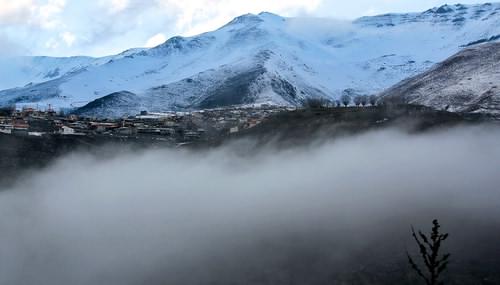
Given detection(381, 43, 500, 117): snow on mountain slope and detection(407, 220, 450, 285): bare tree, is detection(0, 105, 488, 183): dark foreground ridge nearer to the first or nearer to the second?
detection(381, 43, 500, 117): snow on mountain slope

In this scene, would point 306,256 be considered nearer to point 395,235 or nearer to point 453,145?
point 395,235

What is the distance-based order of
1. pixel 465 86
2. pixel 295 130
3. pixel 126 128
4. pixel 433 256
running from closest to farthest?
pixel 433 256
pixel 295 130
pixel 126 128
pixel 465 86

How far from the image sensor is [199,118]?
503ft

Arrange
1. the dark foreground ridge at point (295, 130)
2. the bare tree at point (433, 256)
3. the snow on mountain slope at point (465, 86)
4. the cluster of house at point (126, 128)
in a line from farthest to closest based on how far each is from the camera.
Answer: the snow on mountain slope at point (465, 86) < the cluster of house at point (126, 128) < the dark foreground ridge at point (295, 130) < the bare tree at point (433, 256)

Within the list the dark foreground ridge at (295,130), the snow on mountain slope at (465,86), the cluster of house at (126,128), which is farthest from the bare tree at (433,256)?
the snow on mountain slope at (465,86)

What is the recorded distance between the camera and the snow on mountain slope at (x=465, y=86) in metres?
126

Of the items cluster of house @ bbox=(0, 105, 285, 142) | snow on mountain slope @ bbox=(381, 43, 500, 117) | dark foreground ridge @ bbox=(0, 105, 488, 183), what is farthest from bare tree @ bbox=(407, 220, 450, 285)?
snow on mountain slope @ bbox=(381, 43, 500, 117)

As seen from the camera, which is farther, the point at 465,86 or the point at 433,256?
the point at 465,86

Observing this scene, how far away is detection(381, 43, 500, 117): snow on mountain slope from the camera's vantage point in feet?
413

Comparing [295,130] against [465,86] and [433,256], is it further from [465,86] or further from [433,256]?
[433,256]

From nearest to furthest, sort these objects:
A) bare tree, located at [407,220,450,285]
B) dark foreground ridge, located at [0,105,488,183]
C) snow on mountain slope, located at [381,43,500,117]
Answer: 1. bare tree, located at [407,220,450,285]
2. dark foreground ridge, located at [0,105,488,183]
3. snow on mountain slope, located at [381,43,500,117]

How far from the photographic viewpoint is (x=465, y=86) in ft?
482

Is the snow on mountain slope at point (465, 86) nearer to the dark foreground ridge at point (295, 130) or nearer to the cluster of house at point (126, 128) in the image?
the dark foreground ridge at point (295, 130)

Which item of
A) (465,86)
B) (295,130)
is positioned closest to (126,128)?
(295,130)
